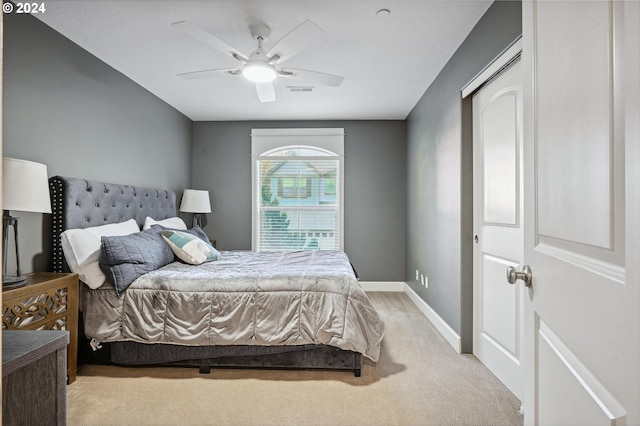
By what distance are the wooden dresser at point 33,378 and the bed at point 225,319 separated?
1.41m

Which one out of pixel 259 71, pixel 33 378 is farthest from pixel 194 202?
pixel 33 378

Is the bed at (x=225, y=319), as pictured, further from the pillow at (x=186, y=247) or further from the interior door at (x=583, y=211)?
the interior door at (x=583, y=211)

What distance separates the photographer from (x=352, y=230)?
5.29 metres

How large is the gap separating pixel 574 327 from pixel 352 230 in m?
4.54

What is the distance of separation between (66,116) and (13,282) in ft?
4.61

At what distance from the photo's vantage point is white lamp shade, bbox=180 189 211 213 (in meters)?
4.62

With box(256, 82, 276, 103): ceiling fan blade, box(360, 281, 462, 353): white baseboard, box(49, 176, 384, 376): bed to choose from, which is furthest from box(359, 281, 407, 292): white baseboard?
box(256, 82, 276, 103): ceiling fan blade

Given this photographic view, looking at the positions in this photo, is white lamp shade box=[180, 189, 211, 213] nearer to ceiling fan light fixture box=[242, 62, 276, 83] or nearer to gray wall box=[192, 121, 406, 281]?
gray wall box=[192, 121, 406, 281]

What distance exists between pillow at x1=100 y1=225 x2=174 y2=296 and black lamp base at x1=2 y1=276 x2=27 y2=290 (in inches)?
18.4

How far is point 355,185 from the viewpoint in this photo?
5.27m

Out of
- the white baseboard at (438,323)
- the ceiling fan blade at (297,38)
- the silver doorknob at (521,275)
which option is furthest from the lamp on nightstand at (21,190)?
the white baseboard at (438,323)

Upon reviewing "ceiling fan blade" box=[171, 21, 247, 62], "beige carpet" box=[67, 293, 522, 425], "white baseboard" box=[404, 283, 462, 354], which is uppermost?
"ceiling fan blade" box=[171, 21, 247, 62]

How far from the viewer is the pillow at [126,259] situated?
2.47 meters

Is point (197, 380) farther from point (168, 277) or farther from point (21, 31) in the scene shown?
point (21, 31)
